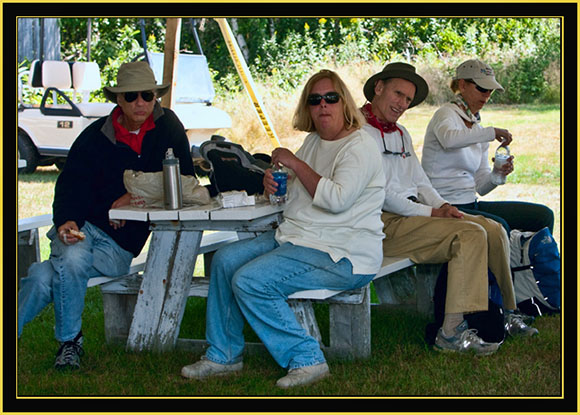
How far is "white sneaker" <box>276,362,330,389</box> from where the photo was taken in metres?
3.75

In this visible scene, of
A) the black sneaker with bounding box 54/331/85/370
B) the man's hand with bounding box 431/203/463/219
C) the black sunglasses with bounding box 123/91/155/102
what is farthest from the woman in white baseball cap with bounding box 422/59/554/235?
the black sneaker with bounding box 54/331/85/370

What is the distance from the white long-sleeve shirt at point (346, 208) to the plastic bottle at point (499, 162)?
1436 millimetres

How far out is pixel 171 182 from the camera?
4.16 m

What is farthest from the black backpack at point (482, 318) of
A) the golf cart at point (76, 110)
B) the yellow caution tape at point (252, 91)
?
the golf cart at point (76, 110)

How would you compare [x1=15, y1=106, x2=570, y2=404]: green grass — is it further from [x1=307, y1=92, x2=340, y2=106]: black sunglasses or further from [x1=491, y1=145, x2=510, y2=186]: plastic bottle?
[x1=307, y1=92, x2=340, y2=106]: black sunglasses

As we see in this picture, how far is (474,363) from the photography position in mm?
4113

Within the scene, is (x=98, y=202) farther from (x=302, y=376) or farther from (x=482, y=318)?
(x=482, y=318)

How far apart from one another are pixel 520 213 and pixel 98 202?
256 centimetres

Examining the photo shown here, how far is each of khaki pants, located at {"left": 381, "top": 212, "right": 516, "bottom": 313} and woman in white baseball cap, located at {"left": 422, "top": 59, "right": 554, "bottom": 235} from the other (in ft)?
1.77

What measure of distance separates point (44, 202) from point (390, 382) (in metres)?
7.22

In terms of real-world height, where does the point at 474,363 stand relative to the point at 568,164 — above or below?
below

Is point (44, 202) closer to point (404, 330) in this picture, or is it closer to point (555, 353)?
point (404, 330)

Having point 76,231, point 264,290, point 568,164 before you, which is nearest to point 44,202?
point 76,231

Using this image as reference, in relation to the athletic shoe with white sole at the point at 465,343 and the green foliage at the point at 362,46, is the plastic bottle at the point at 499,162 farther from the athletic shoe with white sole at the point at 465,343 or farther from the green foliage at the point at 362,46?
the green foliage at the point at 362,46
